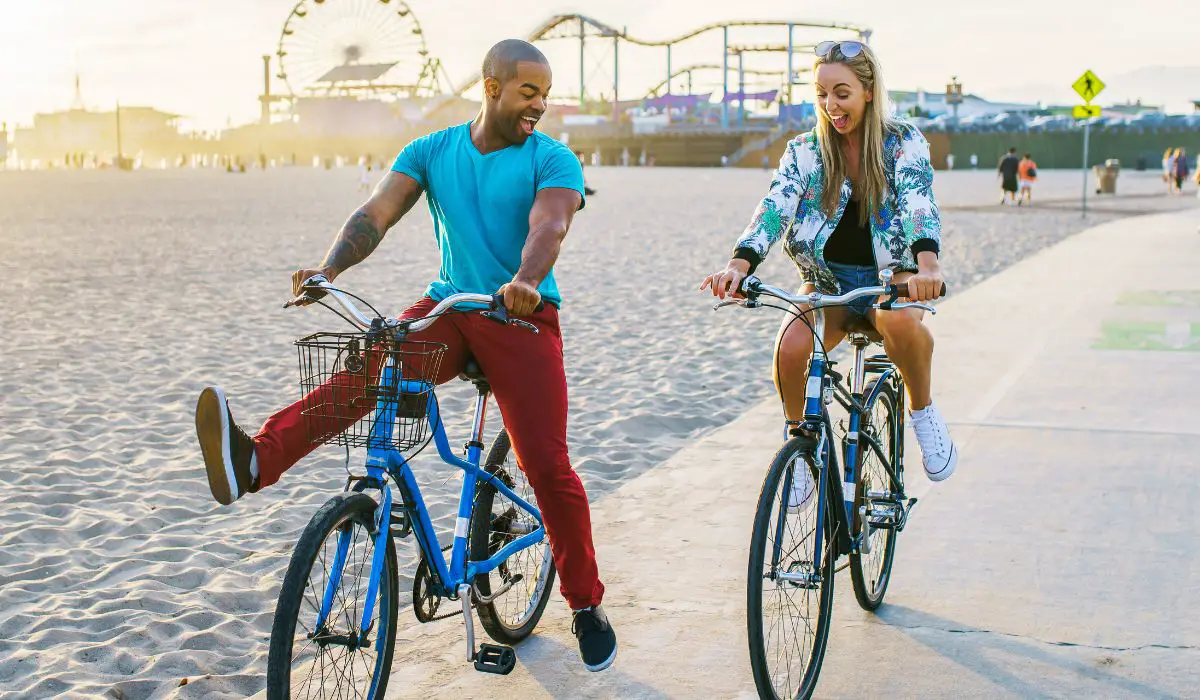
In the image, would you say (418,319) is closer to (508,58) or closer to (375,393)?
(375,393)

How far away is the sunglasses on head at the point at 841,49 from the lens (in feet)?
12.5

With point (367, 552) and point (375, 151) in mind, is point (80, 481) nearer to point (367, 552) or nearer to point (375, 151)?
point (367, 552)

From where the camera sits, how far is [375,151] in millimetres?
127062

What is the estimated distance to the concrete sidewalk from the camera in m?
3.75

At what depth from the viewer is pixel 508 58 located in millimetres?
3414

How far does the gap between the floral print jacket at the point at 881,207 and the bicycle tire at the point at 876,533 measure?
48cm

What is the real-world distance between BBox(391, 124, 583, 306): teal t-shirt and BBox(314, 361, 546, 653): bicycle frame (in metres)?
0.33

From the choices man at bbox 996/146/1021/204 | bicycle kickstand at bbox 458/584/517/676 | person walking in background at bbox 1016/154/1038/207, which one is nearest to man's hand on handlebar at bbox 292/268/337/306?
bicycle kickstand at bbox 458/584/517/676

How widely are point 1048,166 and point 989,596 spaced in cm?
8423

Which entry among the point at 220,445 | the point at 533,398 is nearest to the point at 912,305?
the point at 533,398

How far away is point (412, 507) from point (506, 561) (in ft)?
2.79

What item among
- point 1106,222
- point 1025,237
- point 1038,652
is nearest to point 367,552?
point 1038,652

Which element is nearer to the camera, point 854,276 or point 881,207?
point 881,207

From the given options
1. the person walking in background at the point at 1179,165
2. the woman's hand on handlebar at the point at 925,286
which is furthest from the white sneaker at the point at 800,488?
the person walking in background at the point at 1179,165
